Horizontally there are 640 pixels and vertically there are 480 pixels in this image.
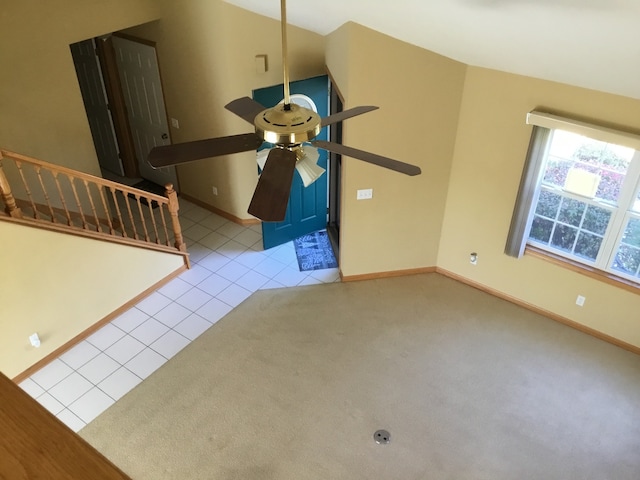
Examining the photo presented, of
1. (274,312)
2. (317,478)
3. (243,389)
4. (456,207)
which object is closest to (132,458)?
(243,389)

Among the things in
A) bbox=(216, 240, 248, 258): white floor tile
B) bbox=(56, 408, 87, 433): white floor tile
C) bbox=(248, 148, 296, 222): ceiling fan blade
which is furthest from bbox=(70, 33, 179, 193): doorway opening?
bbox=(248, 148, 296, 222): ceiling fan blade

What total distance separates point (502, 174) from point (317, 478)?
10.7ft

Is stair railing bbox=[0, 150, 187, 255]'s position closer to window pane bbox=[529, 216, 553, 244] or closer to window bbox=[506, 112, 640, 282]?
window bbox=[506, 112, 640, 282]

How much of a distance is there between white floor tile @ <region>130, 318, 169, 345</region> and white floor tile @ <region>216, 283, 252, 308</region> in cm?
70

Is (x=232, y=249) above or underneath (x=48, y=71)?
underneath

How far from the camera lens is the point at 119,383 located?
4910 mm

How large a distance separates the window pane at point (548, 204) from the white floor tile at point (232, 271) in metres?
3.25

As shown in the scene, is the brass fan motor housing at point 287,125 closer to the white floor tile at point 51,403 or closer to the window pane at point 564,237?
the white floor tile at point 51,403

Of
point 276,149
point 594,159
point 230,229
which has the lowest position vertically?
point 230,229

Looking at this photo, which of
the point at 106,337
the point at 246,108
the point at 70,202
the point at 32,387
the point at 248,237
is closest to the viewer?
the point at 246,108

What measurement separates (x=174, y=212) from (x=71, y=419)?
7.58 ft

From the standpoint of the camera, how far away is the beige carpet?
14.0ft

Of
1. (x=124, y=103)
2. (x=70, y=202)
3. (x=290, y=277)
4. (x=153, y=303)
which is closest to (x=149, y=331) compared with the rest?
(x=153, y=303)

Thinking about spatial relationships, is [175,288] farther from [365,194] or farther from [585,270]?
[585,270]
